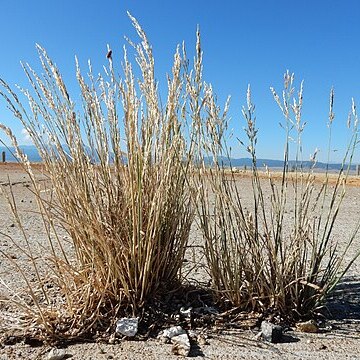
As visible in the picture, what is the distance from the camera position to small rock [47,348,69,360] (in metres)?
1.81

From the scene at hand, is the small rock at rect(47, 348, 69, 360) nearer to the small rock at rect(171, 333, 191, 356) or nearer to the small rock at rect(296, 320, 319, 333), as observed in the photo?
the small rock at rect(171, 333, 191, 356)

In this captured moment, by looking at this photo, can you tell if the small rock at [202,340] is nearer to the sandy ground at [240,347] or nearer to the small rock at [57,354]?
the sandy ground at [240,347]

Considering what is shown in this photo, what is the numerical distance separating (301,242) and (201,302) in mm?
617

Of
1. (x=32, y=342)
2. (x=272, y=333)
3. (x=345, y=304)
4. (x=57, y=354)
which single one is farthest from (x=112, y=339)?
(x=345, y=304)

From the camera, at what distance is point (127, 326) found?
2.00 meters

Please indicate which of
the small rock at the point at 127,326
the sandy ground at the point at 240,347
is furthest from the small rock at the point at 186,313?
the small rock at the point at 127,326

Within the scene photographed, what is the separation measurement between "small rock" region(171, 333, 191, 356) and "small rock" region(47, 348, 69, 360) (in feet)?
1.54

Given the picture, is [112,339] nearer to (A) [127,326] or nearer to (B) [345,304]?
(A) [127,326]

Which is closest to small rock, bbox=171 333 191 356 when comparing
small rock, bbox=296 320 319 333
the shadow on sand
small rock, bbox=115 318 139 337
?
small rock, bbox=115 318 139 337

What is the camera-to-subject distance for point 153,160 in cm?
224

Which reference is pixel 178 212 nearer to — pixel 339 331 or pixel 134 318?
pixel 134 318

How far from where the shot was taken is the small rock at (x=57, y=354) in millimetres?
1811

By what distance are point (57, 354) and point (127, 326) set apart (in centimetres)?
33

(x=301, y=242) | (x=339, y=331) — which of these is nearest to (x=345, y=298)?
(x=339, y=331)
